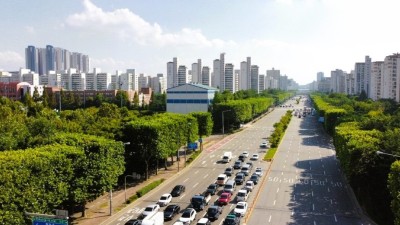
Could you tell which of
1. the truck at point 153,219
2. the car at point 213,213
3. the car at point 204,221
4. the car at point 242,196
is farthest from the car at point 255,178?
the truck at point 153,219

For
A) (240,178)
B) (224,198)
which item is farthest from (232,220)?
(240,178)

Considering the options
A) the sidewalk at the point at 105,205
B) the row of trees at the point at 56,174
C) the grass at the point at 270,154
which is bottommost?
the sidewalk at the point at 105,205

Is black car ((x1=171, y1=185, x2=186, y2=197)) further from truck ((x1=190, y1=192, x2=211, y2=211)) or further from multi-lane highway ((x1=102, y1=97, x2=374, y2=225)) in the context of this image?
truck ((x1=190, y1=192, x2=211, y2=211))

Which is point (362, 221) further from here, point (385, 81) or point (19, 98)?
point (19, 98)

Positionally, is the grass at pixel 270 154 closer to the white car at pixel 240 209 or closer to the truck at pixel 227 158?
the truck at pixel 227 158

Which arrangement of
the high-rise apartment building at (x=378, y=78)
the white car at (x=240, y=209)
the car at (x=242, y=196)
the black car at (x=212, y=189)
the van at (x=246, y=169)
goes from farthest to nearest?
the high-rise apartment building at (x=378, y=78)
the van at (x=246, y=169)
the black car at (x=212, y=189)
the car at (x=242, y=196)
the white car at (x=240, y=209)

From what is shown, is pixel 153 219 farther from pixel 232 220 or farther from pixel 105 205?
pixel 105 205
